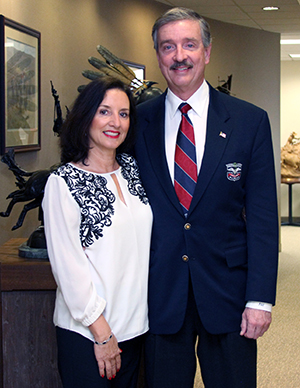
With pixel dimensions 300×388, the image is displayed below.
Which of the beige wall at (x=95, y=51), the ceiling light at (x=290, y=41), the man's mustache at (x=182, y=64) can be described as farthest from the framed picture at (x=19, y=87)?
the ceiling light at (x=290, y=41)

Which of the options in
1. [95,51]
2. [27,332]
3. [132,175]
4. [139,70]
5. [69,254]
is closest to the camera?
[69,254]

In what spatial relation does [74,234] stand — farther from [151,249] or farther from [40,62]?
[40,62]

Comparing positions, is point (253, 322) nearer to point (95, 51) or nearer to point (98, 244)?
point (98, 244)

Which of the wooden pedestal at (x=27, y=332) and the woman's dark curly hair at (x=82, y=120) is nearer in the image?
the woman's dark curly hair at (x=82, y=120)

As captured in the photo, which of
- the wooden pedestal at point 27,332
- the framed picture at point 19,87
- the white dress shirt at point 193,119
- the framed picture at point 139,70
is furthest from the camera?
the framed picture at point 139,70

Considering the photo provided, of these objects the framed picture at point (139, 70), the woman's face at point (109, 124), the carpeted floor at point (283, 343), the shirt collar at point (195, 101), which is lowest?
the carpeted floor at point (283, 343)

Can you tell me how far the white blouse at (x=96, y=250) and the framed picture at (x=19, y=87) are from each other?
1498 millimetres

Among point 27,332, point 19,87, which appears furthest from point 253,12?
point 27,332

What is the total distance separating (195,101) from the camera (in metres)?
1.75

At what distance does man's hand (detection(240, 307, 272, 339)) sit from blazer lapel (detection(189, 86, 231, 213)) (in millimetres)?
390

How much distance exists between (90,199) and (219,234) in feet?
1.44

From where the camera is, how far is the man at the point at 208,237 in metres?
1.65

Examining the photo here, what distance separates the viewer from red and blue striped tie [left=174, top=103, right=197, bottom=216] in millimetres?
1667

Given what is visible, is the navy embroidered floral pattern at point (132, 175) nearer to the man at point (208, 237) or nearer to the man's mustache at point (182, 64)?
the man at point (208, 237)
